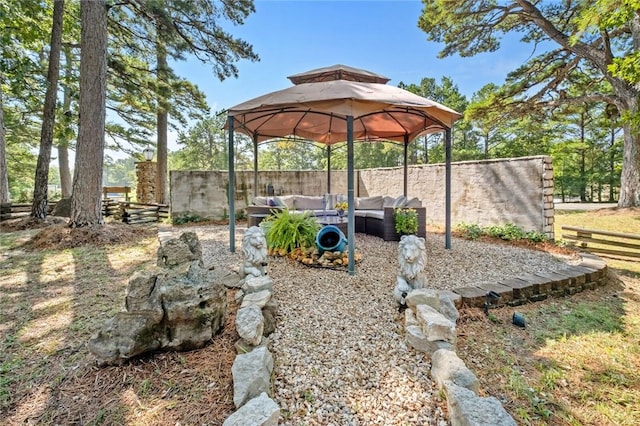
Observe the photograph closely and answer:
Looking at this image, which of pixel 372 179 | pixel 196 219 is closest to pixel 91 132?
pixel 196 219

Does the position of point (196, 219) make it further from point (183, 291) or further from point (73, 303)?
point (183, 291)

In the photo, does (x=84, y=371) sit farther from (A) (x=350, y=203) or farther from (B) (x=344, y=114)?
(B) (x=344, y=114)

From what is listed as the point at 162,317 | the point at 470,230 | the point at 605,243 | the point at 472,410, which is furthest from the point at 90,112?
the point at 605,243

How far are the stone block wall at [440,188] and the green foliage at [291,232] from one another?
4.20 metres

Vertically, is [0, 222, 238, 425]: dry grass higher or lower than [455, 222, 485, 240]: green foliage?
lower

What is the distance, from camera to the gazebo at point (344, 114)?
3395 millimetres

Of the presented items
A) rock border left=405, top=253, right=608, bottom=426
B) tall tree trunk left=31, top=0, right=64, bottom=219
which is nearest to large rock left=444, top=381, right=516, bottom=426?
rock border left=405, top=253, right=608, bottom=426

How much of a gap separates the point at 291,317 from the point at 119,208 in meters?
9.06

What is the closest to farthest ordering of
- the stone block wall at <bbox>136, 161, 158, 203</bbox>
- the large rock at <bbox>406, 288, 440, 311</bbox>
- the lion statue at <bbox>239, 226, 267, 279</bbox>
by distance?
the large rock at <bbox>406, 288, 440, 311</bbox>, the lion statue at <bbox>239, 226, 267, 279</bbox>, the stone block wall at <bbox>136, 161, 158, 203</bbox>

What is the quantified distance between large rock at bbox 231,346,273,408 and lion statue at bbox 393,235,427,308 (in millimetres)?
1377

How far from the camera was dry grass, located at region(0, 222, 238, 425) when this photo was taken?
152 cm

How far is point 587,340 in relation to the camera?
2.50 meters

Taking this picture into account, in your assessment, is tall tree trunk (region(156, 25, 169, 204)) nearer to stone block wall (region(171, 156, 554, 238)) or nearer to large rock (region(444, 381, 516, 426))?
stone block wall (region(171, 156, 554, 238))

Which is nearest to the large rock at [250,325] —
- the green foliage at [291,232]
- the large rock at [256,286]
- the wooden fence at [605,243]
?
the large rock at [256,286]
